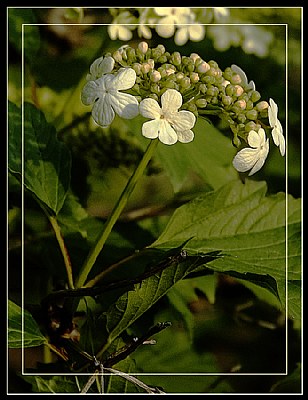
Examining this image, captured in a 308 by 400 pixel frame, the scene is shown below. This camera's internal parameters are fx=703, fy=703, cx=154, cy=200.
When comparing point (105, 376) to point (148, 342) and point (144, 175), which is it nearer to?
point (148, 342)

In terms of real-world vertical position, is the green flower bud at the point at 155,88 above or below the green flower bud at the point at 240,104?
above

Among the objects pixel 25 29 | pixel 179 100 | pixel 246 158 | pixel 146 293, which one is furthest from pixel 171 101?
pixel 25 29

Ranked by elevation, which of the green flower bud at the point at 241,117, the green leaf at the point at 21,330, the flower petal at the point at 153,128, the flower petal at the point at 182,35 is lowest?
the green leaf at the point at 21,330

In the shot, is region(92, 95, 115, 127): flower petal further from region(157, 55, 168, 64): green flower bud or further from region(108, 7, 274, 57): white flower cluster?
region(108, 7, 274, 57): white flower cluster

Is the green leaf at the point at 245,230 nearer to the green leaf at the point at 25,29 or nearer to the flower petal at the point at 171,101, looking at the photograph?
the flower petal at the point at 171,101

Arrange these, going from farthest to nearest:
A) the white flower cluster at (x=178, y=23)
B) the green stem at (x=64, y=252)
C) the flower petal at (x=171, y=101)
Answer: the white flower cluster at (x=178, y=23) < the green stem at (x=64, y=252) < the flower petal at (x=171, y=101)

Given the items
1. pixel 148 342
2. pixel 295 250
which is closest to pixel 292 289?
pixel 295 250

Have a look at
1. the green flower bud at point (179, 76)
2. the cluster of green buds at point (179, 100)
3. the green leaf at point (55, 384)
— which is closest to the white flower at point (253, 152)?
the cluster of green buds at point (179, 100)
